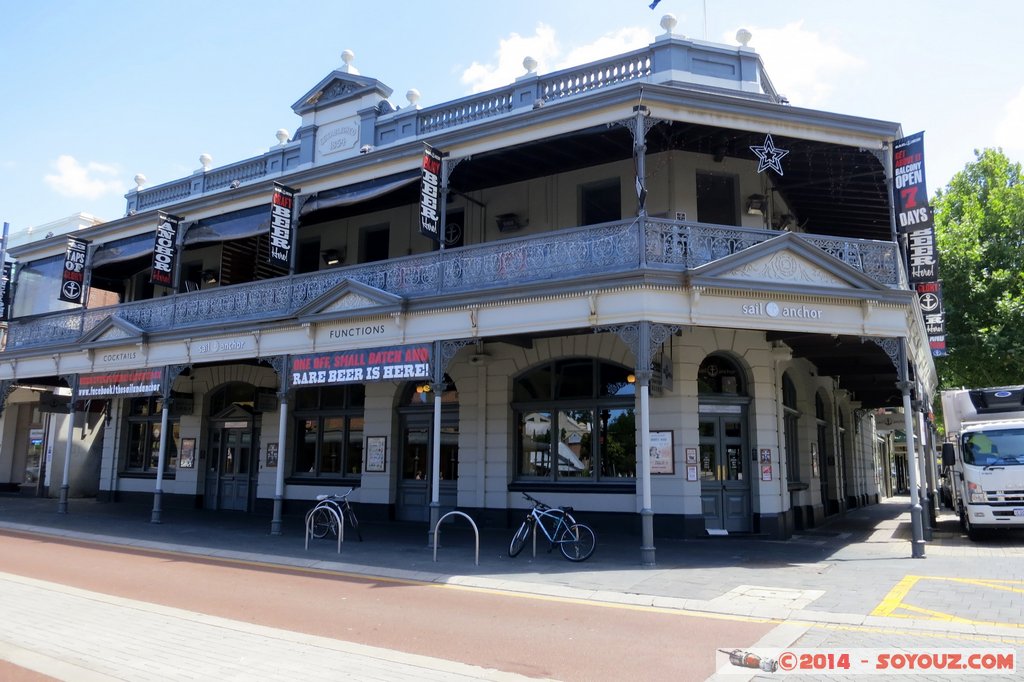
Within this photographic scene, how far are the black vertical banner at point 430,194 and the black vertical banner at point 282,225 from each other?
422 cm

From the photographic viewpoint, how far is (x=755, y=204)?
637 inches

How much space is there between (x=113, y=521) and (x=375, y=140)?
463 inches

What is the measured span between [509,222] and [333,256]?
5689 millimetres

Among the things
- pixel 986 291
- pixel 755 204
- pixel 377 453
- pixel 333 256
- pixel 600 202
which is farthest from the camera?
pixel 986 291

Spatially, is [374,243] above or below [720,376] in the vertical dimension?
above

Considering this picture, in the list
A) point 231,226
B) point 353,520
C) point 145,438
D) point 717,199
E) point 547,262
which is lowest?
point 353,520

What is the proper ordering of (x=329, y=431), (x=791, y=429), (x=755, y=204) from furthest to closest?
(x=329, y=431) → (x=791, y=429) → (x=755, y=204)

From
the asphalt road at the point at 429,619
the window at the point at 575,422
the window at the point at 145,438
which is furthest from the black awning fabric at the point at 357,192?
the window at the point at 145,438

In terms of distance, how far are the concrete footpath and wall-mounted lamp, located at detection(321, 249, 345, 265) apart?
709 cm

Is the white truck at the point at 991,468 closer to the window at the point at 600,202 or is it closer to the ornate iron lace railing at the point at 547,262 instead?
the ornate iron lace railing at the point at 547,262

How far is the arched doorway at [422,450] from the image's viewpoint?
58.8 feet

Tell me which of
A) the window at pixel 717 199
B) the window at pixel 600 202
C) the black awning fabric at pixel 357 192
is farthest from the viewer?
the window at pixel 600 202

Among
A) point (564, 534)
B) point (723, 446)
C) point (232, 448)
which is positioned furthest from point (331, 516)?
point (232, 448)

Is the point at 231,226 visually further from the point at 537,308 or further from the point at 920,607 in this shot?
the point at 920,607
